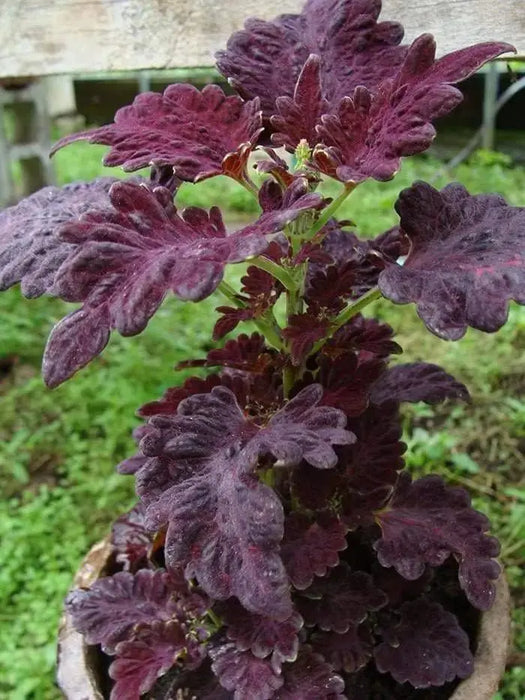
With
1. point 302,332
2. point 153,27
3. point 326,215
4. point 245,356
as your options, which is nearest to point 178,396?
point 245,356

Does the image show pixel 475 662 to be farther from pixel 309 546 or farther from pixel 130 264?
pixel 130 264

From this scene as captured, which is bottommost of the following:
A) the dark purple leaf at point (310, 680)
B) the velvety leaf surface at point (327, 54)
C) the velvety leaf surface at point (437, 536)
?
the dark purple leaf at point (310, 680)

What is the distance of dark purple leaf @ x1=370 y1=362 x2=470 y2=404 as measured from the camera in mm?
1049

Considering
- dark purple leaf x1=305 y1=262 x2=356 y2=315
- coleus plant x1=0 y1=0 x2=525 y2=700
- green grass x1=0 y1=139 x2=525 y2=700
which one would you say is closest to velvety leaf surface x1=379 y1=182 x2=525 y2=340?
coleus plant x1=0 y1=0 x2=525 y2=700

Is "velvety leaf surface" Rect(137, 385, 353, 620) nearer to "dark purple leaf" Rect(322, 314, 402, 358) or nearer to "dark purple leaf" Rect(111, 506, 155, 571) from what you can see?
"dark purple leaf" Rect(322, 314, 402, 358)

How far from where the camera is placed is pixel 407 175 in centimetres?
340

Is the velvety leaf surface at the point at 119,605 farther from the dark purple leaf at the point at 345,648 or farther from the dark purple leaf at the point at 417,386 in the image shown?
the dark purple leaf at the point at 417,386

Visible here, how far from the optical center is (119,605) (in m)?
1.04

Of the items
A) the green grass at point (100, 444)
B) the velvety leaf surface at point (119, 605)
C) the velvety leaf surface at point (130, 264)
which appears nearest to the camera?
the velvety leaf surface at point (130, 264)

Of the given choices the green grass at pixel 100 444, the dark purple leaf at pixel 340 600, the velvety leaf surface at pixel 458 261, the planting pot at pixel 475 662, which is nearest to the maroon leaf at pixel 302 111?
the velvety leaf surface at pixel 458 261

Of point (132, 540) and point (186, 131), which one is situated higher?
point (186, 131)

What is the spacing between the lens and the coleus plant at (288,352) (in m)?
0.71

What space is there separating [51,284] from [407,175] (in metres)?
2.82

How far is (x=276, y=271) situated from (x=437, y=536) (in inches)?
15.1
